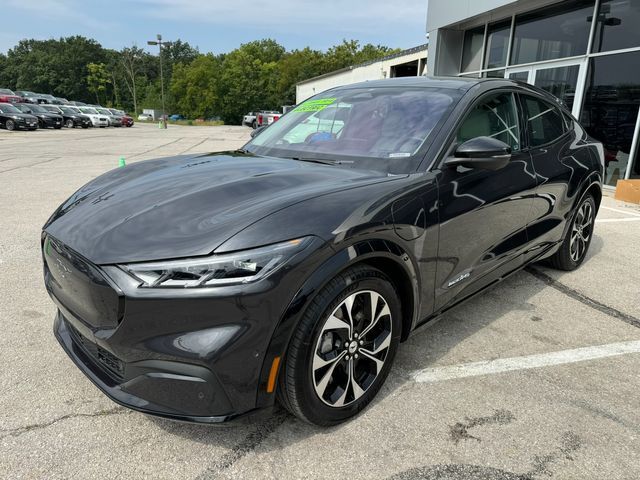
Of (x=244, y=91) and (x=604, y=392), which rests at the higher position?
(x=244, y=91)

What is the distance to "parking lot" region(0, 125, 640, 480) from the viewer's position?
77.4 inches

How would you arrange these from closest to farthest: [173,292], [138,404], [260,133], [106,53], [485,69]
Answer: [173,292] → [138,404] → [260,133] → [485,69] → [106,53]

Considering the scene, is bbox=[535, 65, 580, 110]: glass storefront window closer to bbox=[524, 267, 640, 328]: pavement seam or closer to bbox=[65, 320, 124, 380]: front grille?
bbox=[524, 267, 640, 328]: pavement seam

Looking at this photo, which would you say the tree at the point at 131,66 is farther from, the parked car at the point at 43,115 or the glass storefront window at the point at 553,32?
the glass storefront window at the point at 553,32

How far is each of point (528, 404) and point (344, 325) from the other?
1.15 m

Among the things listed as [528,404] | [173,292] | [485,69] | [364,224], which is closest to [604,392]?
[528,404]

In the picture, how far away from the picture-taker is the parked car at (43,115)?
1196 inches

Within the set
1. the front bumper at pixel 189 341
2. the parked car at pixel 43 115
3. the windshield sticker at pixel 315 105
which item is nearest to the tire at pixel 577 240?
the windshield sticker at pixel 315 105

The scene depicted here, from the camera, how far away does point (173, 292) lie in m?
1.69

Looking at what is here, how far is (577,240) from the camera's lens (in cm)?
433

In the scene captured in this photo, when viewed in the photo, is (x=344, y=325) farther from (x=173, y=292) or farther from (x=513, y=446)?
(x=513, y=446)

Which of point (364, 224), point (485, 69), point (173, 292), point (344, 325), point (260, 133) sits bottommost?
point (344, 325)

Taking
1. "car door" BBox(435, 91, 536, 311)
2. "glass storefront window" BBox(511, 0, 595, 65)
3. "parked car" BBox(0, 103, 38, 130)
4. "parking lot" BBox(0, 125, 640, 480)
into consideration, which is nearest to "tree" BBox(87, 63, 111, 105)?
"parked car" BBox(0, 103, 38, 130)

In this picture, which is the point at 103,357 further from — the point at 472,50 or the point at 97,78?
the point at 97,78
